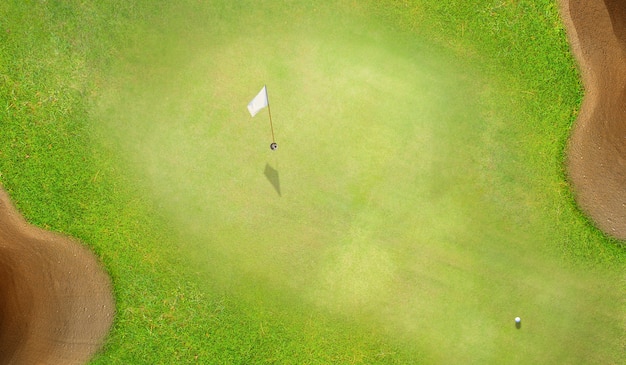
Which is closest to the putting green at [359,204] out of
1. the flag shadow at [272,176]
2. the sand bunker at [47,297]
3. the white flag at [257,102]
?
the flag shadow at [272,176]

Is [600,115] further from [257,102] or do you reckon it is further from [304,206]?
[257,102]

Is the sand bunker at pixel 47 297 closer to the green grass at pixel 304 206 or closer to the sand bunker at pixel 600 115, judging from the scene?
the green grass at pixel 304 206

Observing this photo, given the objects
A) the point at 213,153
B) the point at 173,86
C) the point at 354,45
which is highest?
the point at 354,45

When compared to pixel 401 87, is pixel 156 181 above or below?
below

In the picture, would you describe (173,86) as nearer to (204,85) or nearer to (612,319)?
(204,85)

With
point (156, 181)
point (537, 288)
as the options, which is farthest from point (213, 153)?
point (537, 288)
